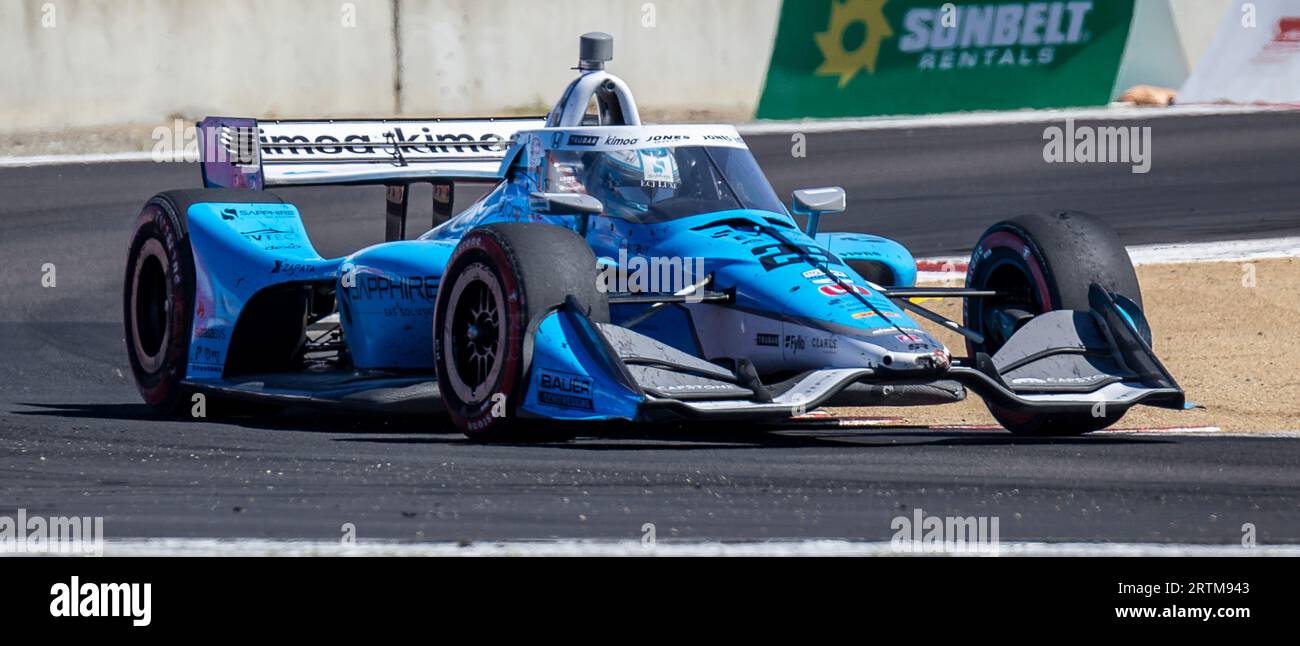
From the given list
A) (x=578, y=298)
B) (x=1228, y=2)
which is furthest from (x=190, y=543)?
(x=1228, y=2)

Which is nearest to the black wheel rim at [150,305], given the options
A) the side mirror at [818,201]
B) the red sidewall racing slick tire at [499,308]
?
the red sidewall racing slick tire at [499,308]

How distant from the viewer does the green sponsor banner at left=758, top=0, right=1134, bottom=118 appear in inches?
756

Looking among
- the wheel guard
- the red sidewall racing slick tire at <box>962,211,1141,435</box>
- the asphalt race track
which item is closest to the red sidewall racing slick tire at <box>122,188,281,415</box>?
the asphalt race track

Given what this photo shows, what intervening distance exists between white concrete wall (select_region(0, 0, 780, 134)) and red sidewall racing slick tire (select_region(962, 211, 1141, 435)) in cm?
1102

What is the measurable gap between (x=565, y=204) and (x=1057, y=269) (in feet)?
6.71

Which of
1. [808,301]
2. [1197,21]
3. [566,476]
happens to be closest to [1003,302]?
[808,301]

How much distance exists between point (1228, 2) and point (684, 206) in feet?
42.7

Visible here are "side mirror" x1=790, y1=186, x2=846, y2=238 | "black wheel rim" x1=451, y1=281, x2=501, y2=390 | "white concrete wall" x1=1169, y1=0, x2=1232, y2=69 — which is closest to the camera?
"black wheel rim" x1=451, y1=281, x2=501, y2=390

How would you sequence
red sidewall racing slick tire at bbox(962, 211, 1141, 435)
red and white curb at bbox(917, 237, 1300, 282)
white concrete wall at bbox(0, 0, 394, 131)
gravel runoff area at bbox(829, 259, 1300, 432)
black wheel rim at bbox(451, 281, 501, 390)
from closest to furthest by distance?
1. black wheel rim at bbox(451, 281, 501, 390)
2. red sidewall racing slick tire at bbox(962, 211, 1141, 435)
3. gravel runoff area at bbox(829, 259, 1300, 432)
4. red and white curb at bbox(917, 237, 1300, 282)
5. white concrete wall at bbox(0, 0, 394, 131)

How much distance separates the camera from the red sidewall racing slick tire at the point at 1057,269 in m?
8.12

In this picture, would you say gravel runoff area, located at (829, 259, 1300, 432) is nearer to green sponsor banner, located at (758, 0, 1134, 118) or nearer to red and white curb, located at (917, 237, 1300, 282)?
red and white curb, located at (917, 237, 1300, 282)

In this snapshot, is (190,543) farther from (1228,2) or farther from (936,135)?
(1228,2)
